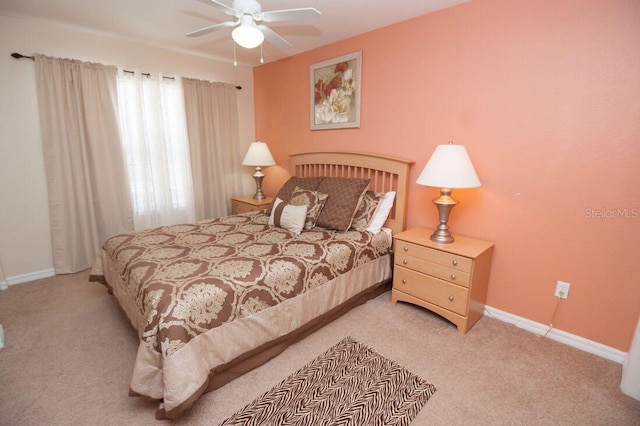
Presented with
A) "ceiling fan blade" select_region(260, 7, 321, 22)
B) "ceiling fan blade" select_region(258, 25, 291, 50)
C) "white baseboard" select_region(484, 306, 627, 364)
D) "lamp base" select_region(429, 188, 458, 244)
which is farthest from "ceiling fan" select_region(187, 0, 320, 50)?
"white baseboard" select_region(484, 306, 627, 364)

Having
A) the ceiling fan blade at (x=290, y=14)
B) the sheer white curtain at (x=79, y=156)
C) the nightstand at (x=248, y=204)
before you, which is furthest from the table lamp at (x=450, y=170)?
the sheer white curtain at (x=79, y=156)

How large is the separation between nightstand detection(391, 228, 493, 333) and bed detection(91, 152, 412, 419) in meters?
0.27

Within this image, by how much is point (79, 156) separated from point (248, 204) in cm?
176

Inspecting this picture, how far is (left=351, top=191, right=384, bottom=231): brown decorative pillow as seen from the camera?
9.02 feet

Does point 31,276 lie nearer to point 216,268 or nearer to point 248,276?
point 216,268

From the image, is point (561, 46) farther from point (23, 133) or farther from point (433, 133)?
point (23, 133)

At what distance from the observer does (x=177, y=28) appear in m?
2.90

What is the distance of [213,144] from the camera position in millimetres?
3965

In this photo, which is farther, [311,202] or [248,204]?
[248,204]

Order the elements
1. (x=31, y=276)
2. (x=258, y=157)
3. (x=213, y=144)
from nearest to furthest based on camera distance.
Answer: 1. (x=31, y=276)
2. (x=258, y=157)
3. (x=213, y=144)

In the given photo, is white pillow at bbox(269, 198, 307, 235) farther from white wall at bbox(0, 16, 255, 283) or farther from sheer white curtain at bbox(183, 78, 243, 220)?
white wall at bbox(0, 16, 255, 283)

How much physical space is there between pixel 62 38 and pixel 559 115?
4.22 meters

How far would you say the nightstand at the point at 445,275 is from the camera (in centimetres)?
216

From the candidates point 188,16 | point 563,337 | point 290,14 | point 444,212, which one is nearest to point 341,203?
point 444,212
